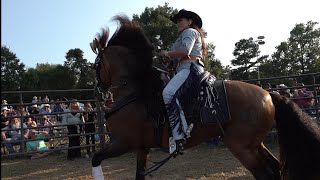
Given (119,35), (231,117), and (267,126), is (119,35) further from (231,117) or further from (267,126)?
(267,126)

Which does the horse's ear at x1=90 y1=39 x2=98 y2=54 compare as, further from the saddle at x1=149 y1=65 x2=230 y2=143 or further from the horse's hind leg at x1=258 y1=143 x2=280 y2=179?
the horse's hind leg at x1=258 y1=143 x2=280 y2=179

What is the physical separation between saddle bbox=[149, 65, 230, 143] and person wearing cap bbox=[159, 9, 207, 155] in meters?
0.06

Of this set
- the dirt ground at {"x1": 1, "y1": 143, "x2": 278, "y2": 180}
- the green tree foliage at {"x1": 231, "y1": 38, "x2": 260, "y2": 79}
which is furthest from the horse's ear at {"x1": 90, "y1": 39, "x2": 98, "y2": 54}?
the green tree foliage at {"x1": 231, "y1": 38, "x2": 260, "y2": 79}

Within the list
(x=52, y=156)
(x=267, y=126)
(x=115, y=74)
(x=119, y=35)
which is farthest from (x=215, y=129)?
(x=52, y=156)

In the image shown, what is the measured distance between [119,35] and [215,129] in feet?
5.90

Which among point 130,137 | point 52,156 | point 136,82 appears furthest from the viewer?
point 52,156

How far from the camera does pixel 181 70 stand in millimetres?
4762

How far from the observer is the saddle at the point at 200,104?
4.66 metres

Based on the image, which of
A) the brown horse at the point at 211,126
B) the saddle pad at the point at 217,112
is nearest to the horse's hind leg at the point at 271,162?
the brown horse at the point at 211,126

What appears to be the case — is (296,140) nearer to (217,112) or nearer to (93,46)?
(217,112)

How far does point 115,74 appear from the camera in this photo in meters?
4.93

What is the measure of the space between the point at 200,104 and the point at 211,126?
0.32 m

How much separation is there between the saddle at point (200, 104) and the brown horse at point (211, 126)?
0.27ft

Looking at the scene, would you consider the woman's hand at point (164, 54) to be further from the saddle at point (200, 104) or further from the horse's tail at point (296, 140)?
the horse's tail at point (296, 140)
